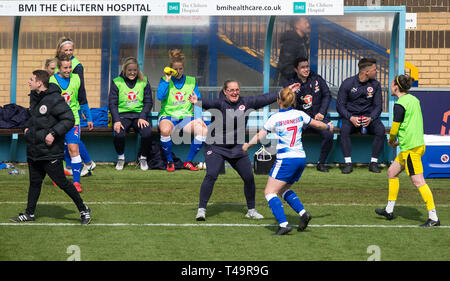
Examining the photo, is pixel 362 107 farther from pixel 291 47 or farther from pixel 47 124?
pixel 47 124

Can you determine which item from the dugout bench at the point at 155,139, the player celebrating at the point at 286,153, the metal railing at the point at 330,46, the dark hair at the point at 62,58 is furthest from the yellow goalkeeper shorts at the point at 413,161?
the metal railing at the point at 330,46

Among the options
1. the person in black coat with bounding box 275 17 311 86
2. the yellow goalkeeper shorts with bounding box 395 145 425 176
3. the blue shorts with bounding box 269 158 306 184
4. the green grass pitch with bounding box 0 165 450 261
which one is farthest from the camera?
the person in black coat with bounding box 275 17 311 86

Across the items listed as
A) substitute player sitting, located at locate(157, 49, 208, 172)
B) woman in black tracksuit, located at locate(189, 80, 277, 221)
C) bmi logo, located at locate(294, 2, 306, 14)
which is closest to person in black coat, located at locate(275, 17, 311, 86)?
bmi logo, located at locate(294, 2, 306, 14)

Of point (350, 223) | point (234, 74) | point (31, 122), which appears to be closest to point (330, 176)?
point (234, 74)

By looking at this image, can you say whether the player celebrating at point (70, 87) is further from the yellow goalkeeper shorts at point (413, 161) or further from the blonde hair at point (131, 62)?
the yellow goalkeeper shorts at point (413, 161)

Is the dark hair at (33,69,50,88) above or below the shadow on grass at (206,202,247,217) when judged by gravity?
above

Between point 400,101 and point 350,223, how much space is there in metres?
1.39

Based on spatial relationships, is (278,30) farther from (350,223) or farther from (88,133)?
(350,223)

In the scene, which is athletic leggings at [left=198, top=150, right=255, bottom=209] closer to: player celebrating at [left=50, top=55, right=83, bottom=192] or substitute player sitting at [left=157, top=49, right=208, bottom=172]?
player celebrating at [left=50, top=55, right=83, bottom=192]

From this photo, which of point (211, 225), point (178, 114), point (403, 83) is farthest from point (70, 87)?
point (403, 83)

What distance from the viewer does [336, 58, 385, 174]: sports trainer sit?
41.4 feet

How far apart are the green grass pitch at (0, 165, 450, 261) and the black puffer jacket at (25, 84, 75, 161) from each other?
29.5 inches

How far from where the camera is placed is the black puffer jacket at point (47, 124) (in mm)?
7898

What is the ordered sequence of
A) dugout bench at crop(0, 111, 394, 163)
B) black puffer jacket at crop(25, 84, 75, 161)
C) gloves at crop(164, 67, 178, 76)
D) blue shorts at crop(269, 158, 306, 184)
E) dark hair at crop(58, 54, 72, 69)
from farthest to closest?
1. dugout bench at crop(0, 111, 394, 163)
2. gloves at crop(164, 67, 178, 76)
3. dark hair at crop(58, 54, 72, 69)
4. black puffer jacket at crop(25, 84, 75, 161)
5. blue shorts at crop(269, 158, 306, 184)
